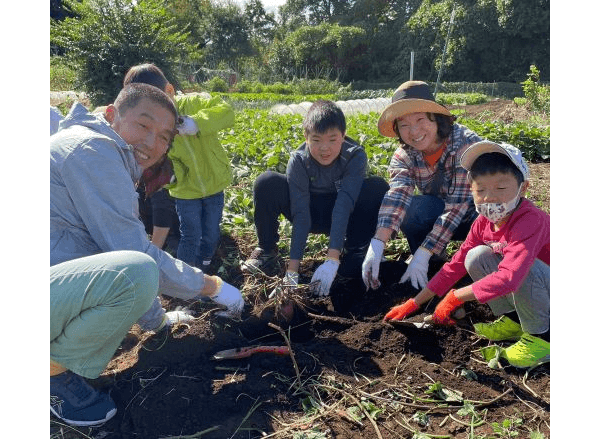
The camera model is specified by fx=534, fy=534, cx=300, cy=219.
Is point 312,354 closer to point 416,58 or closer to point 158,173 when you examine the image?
point 158,173

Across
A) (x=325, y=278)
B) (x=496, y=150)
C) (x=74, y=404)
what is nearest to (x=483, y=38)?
(x=325, y=278)

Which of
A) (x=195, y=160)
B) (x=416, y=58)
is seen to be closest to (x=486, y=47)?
(x=416, y=58)

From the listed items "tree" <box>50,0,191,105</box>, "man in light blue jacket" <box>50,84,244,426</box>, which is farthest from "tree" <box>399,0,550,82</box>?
"man in light blue jacket" <box>50,84,244,426</box>

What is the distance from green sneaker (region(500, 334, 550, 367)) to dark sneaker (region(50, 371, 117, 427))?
1.47 meters

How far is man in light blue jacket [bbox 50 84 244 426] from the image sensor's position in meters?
1.71

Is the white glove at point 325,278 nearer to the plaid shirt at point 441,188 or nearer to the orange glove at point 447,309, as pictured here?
the plaid shirt at point 441,188

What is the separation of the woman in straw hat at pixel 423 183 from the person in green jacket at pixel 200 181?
0.96 m

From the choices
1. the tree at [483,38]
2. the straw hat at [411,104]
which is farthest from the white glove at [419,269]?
the tree at [483,38]

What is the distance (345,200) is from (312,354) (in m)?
0.94

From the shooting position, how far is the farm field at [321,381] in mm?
1754

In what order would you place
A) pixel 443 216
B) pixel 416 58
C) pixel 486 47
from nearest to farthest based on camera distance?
1. pixel 443 216
2. pixel 486 47
3. pixel 416 58

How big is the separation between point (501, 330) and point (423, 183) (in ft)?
3.21

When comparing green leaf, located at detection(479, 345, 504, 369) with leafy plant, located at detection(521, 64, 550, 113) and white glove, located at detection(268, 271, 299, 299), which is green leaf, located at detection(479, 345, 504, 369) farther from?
leafy plant, located at detection(521, 64, 550, 113)

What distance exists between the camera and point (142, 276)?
176 centimetres
